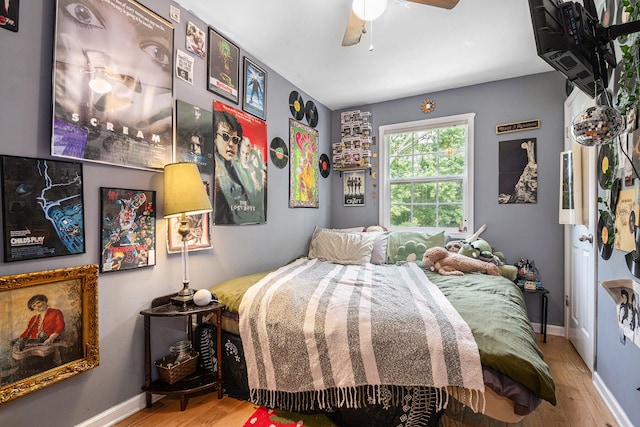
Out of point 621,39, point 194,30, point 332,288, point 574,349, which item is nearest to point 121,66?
point 194,30

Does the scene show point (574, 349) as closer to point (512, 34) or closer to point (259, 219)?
point (512, 34)

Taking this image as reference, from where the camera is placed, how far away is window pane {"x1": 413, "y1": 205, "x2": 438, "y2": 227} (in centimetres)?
347

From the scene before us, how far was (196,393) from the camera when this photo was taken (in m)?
1.78

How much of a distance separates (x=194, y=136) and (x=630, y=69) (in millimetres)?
2465

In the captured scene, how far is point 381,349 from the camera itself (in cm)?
142

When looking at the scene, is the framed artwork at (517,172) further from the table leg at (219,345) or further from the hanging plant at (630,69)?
the table leg at (219,345)

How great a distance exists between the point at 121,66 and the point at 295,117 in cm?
187

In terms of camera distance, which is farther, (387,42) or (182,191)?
(387,42)

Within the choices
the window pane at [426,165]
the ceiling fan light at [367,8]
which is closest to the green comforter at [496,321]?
the window pane at [426,165]

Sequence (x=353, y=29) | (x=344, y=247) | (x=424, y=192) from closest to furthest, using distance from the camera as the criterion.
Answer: (x=353, y=29), (x=344, y=247), (x=424, y=192)

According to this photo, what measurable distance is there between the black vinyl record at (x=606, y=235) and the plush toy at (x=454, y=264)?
85 centimetres

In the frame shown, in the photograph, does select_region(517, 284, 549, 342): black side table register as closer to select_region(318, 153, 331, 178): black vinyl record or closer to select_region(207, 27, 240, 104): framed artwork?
select_region(318, 153, 331, 178): black vinyl record

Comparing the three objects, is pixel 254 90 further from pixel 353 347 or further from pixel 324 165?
pixel 353 347

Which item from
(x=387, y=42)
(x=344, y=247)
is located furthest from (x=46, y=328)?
(x=387, y=42)
